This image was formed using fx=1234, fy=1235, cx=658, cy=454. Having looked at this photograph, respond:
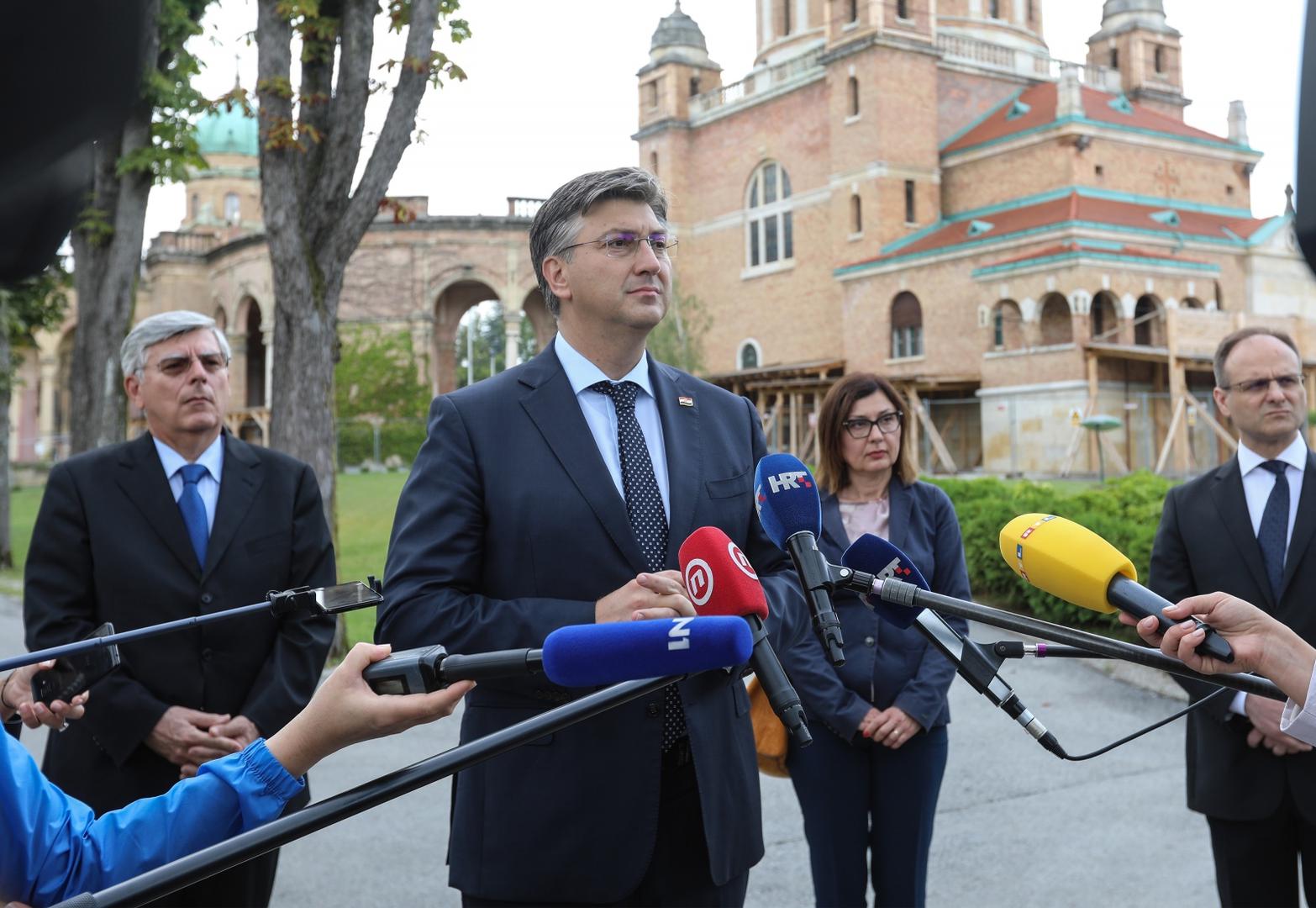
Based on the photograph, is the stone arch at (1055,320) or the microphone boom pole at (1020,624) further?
the stone arch at (1055,320)

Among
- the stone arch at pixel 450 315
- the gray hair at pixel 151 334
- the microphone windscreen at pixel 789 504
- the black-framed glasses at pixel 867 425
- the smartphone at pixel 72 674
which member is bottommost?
the smartphone at pixel 72 674

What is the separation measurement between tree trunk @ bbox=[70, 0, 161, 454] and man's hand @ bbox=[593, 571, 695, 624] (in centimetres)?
1269

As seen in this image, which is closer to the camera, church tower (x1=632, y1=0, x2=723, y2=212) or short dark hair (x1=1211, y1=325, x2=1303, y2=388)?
short dark hair (x1=1211, y1=325, x2=1303, y2=388)

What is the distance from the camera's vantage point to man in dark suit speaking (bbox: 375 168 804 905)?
114 inches

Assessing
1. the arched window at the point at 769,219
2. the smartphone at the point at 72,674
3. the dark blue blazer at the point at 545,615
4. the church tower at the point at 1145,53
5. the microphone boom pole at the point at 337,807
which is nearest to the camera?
the microphone boom pole at the point at 337,807

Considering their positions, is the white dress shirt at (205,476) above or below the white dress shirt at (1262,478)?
above

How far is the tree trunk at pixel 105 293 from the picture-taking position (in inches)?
551

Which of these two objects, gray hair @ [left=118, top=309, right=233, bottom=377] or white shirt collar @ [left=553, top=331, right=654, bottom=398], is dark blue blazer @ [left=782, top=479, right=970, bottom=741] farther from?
gray hair @ [left=118, top=309, right=233, bottom=377]

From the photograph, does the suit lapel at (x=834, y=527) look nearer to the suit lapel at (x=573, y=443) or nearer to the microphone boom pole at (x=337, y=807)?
the suit lapel at (x=573, y=443)

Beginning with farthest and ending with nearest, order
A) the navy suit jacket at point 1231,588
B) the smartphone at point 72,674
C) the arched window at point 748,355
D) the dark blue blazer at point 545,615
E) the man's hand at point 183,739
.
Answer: the arched window at point 748,355
the navy suit jacket at point 1231,588
the man's hand at point 183,739
the dark blue blazer at point 545,615
the smartphone at point 72,674

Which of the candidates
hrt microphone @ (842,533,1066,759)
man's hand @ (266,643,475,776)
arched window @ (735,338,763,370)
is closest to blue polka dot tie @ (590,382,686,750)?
hrt microphone @ (842,533,1066,759)

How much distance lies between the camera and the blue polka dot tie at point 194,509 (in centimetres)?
414

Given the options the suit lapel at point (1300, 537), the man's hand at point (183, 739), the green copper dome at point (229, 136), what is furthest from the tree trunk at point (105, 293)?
the green copper dome at point (229, 136)

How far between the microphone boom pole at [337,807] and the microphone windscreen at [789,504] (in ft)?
2.42
